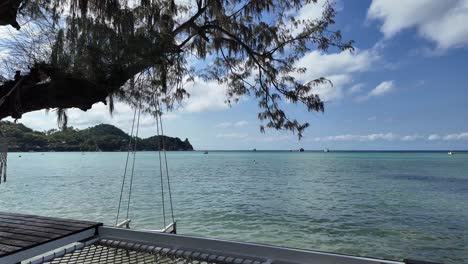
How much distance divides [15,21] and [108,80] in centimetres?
83

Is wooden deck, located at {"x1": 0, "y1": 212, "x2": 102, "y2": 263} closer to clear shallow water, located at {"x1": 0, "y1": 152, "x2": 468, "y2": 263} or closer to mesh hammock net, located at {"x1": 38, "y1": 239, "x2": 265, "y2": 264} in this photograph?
mesh hammock net, located at {"x1": 38, "y1": 239, "x2": 265, "y2": 264}

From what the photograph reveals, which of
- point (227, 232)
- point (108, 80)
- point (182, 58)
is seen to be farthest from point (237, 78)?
point (227, 232)

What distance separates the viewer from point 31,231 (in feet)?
11.8

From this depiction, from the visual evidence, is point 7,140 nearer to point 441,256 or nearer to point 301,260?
point 301,260

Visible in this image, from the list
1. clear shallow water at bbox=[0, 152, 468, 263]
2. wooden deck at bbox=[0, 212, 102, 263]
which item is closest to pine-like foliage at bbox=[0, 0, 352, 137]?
wooden deck at bbox=[0, 212, 102, 263]

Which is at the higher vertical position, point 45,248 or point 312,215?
point 45,248

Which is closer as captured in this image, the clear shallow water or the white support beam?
the white support beam

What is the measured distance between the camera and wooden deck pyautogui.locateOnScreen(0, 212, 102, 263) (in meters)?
3.08

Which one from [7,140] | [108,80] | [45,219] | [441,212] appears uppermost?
[108,80]

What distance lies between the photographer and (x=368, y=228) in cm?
944

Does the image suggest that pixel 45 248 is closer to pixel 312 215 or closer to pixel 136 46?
pixel 136 46

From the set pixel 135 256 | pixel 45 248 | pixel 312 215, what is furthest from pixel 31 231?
pixel 312 215

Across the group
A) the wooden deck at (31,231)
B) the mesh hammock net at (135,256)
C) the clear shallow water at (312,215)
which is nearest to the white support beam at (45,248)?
the wooden deck at (31,231)

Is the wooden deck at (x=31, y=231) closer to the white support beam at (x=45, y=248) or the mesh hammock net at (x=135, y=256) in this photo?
the white support beam at (x=45, y=248)
